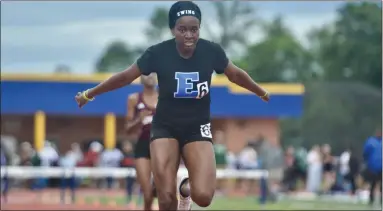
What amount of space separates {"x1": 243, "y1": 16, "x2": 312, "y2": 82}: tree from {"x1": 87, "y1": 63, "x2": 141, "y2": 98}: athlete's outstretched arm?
274 ft

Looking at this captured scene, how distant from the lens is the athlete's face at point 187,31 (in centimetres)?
1063

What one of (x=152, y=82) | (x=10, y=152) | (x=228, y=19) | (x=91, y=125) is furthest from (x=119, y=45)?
(x=152, y=82)

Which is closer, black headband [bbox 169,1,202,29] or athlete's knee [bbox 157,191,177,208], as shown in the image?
black headband [bbox 169,1,202,29]

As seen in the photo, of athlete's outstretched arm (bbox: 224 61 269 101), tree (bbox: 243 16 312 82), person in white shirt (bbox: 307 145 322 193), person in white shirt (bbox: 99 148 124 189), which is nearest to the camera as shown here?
athlete's outstretched arm (bbox: 224 61 269 101)

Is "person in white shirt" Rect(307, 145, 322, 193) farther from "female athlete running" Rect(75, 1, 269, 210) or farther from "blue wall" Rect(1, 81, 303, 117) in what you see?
"female athlete running" Rect(75, 1, 269, 210)

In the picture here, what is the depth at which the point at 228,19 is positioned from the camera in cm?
10612

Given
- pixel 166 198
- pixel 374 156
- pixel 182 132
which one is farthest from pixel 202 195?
pixel 374 156

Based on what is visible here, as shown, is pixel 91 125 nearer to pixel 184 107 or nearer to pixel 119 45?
pixel 184 107

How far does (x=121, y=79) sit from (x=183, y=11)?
1.01 metres

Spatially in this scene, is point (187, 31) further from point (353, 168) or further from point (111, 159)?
point (111, 159)

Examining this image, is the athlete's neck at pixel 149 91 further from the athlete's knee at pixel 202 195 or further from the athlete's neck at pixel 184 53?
the athlete's knee at pixel 202 195

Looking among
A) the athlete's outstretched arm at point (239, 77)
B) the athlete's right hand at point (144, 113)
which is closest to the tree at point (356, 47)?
the athlete's right hand at point (144, 113)

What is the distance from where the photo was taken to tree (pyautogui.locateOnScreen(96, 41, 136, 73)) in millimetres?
130750

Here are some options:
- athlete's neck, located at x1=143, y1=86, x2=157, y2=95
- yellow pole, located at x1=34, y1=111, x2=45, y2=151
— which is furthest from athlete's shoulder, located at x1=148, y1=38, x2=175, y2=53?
yellow pole, located at x1=34, y1=111, x2=45, y2=151
